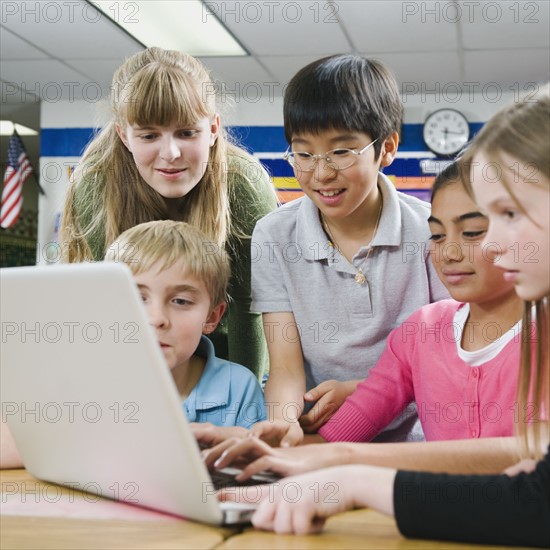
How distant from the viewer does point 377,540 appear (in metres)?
0.70

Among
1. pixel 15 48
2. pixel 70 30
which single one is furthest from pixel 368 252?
pixel 15 48

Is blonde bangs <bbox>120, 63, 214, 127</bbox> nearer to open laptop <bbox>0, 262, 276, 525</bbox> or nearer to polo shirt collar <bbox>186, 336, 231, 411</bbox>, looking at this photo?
polo shirt collar <bbox>186, 336, 231, 411</bbox>

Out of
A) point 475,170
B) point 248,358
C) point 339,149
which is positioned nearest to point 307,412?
point 248,358

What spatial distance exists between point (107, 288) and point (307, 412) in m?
0.81

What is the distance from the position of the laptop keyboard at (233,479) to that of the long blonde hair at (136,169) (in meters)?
0.74

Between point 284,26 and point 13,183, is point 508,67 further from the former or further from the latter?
point 13,183

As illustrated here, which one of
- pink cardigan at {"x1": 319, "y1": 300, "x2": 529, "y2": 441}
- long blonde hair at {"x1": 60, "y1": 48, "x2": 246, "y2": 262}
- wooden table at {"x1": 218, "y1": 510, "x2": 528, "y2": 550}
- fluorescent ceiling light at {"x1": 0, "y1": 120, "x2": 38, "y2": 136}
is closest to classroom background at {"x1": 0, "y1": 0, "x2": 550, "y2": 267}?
fluorescent ceiling light at {"x1": 0, "y1": 120, "x2": 38, "y2": 136}

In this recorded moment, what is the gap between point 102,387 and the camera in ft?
2.38

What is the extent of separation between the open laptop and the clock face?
572 cm

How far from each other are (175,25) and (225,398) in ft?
13.0

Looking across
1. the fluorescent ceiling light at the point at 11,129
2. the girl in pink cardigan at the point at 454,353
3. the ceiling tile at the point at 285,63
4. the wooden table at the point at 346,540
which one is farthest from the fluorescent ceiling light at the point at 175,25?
the wooden table at the point at 346,540

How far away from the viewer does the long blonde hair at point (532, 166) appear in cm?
81

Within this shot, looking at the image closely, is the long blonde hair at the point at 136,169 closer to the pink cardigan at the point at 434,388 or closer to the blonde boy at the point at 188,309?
the blonde boy at the point at 188,309

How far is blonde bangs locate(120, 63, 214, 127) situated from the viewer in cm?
152
